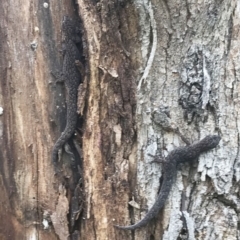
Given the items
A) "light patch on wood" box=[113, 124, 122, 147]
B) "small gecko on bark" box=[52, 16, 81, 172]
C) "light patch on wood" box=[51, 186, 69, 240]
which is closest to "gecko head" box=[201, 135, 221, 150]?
"light patch on wood" box=[113, 124, 122, 147]

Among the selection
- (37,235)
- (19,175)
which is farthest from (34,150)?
(37,235)

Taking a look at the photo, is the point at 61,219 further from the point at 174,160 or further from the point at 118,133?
the point at 174,160

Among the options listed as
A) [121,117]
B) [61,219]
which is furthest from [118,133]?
[61,219]

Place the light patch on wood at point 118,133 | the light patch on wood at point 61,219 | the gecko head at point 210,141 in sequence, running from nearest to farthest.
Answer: the gecko head at point 210,141
the light patch on wood at point 118,133
the light patch on wood at point 61,219

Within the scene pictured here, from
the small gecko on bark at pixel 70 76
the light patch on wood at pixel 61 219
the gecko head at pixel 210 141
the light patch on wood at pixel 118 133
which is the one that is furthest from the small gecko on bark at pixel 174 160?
the small gecko on bark at pixel 70 76

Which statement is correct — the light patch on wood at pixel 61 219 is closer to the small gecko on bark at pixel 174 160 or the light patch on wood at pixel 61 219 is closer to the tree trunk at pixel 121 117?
the tree trunk at pixel 121 117
